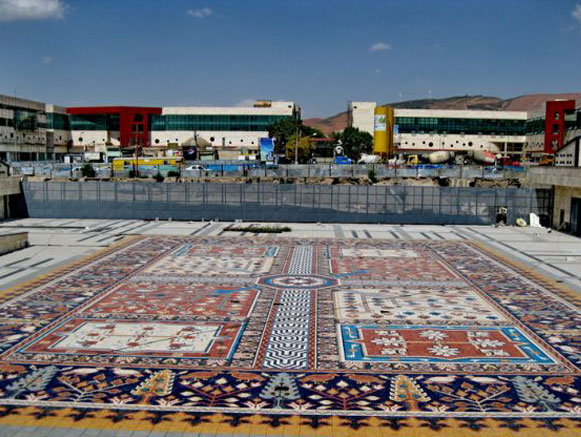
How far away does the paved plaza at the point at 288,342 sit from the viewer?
866cm

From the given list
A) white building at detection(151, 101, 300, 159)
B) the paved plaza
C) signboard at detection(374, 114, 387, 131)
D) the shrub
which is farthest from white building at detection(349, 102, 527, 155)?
the paved plaza

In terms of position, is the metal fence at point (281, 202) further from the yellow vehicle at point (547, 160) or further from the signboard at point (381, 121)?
the signboard at point (381, 121)

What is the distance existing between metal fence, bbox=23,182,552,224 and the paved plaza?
795 centimetres

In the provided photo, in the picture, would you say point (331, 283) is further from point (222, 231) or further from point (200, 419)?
point (222, 231)

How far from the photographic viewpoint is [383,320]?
13570 millimetres

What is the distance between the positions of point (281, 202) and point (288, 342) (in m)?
19.4

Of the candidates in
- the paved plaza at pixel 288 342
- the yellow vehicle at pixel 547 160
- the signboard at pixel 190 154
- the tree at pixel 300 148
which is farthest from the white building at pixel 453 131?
the paved plaza at pixel 288 342

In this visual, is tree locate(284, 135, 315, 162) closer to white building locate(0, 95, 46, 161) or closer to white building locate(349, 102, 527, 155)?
white building locate(349, 102, 527, 155)

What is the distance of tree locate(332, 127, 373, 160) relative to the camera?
2724 inches

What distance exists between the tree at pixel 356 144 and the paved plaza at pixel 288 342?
47.4 meters

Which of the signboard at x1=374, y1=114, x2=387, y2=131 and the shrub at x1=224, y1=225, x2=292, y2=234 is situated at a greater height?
the signboard at x1=374, y1=114, x2=387, y2=131

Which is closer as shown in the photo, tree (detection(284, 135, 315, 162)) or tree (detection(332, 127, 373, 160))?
tree (detection(284, 135, 315, 162))

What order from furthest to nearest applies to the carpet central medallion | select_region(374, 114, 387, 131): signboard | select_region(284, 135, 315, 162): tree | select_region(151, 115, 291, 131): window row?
select_region(151, 115, 291, 131): window row, select_region(284, 135, 315, 162): tree, select_region(374, 114, 387, 131): signboard, the carpet central medallion

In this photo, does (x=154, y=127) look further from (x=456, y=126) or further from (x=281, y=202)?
(x=281, y=202)
